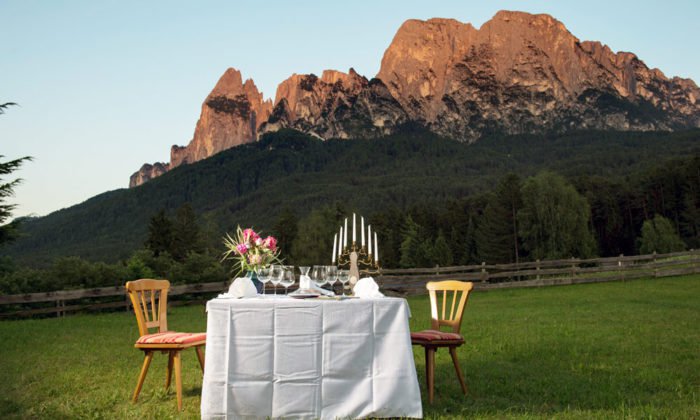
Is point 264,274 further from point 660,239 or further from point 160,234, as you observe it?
point 660,239

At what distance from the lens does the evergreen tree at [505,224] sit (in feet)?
136

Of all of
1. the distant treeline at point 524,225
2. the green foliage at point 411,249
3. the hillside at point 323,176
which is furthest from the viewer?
the hillside at point 323,176

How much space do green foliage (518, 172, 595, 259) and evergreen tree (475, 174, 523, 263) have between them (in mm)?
1614

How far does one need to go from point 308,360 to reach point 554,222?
3692 cm

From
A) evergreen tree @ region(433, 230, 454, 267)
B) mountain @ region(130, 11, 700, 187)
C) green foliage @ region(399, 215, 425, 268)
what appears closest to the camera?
evergreen tree @ region(433, 230, 454, 267)

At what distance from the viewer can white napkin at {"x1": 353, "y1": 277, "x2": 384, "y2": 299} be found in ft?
13.7

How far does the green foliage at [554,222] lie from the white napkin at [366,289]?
1387 inches

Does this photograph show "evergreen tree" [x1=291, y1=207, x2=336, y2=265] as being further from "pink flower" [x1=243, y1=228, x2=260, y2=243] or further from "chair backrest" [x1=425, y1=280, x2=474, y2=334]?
"pink flower" [x1=243, y1=228, x2=260, y2=243]

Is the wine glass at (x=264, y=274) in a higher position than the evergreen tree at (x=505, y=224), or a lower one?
lower

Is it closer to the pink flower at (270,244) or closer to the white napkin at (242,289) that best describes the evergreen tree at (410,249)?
the pink flower at (270,244)

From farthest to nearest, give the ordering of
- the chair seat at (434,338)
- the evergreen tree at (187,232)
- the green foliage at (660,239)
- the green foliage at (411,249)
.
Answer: the green foliage at (411,249) < the green foliage at (660,239) < the evergreen tree at (187,232) < the chair seat at (434,338)

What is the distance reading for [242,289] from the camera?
13.8 feet

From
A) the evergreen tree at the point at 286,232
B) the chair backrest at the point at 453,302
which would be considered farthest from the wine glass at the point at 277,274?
the evergreen tree at the point at 286,232

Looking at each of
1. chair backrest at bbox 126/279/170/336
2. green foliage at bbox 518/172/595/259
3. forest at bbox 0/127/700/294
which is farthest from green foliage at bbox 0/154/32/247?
green foliage at bbox 518/172/595/259
